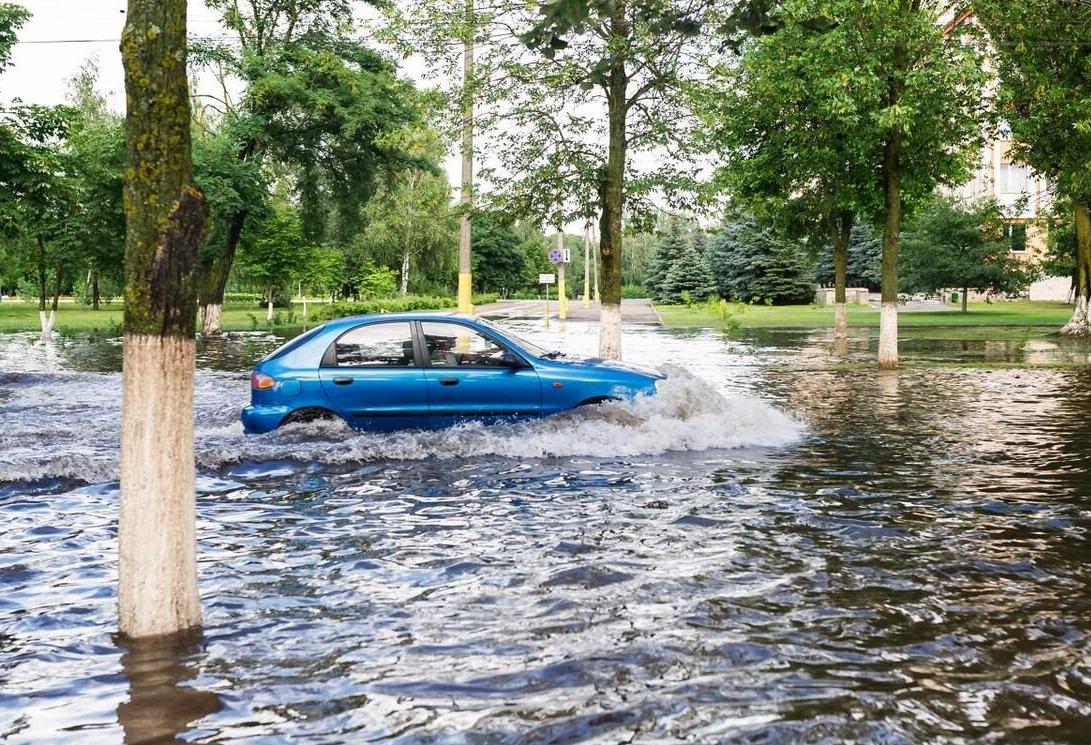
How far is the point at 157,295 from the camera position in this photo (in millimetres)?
4973

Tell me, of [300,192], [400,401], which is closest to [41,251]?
[300,192]

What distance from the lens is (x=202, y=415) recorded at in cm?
1414

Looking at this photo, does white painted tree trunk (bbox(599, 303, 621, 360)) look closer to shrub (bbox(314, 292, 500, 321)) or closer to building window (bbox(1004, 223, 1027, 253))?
shrub (bbox(314, 292, 500, 321))

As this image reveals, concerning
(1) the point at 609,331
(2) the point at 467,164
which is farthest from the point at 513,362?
(2) the point at 467,164

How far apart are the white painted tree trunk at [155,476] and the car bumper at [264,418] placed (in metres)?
5.99

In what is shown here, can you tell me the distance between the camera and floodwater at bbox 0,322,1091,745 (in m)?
4.50

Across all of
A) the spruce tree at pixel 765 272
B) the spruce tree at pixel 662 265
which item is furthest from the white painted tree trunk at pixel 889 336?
the spruce tree at pixel 662 265

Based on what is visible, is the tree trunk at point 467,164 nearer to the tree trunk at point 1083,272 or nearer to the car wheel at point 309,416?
the car wheel at point 309,416

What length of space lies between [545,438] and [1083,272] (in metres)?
27.2

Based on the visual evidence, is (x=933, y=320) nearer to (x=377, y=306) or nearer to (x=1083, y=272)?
(x=1083, y=272)

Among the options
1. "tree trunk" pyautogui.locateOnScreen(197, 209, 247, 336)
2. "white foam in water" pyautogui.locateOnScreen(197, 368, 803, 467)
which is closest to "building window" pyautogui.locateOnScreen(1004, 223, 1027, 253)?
"tree trunk" pyautogui.locateOnScreen(197, 209, 247, 336)

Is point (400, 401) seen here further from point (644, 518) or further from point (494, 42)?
point (494, 42)

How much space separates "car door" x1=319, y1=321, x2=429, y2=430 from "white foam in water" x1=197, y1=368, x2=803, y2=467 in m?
0.19

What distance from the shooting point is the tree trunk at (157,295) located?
4.96 meters
